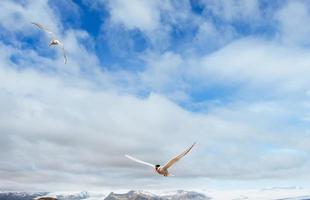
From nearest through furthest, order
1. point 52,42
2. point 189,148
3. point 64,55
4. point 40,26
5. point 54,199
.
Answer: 1. point 189,148
2. point 64,55
3. point 40,26
4. point 54,199
5. point 52,42

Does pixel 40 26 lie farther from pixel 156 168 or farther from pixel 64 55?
pixel 156 168

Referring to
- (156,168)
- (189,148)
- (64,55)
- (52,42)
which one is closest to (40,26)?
(64,55)

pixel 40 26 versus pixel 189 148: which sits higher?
pixel 40 26

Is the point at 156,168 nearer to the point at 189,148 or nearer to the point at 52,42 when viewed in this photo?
the point at 189,148

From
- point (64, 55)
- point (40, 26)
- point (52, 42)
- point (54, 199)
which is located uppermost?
point (52, 42)

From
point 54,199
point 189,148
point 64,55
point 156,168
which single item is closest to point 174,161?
point 156,168

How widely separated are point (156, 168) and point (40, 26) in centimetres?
2592

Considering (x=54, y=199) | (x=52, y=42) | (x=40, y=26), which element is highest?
(x=52, y=42)

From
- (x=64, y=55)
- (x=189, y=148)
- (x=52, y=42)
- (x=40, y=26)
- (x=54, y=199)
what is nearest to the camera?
(x=189, y=148)

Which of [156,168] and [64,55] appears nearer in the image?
[64,55]

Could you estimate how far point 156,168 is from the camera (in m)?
66.1

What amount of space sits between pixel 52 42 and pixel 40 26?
17675mm

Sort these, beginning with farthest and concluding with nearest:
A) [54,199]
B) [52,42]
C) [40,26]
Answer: [52,42], [54,199], [40,26]

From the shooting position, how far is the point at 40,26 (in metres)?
63.8
